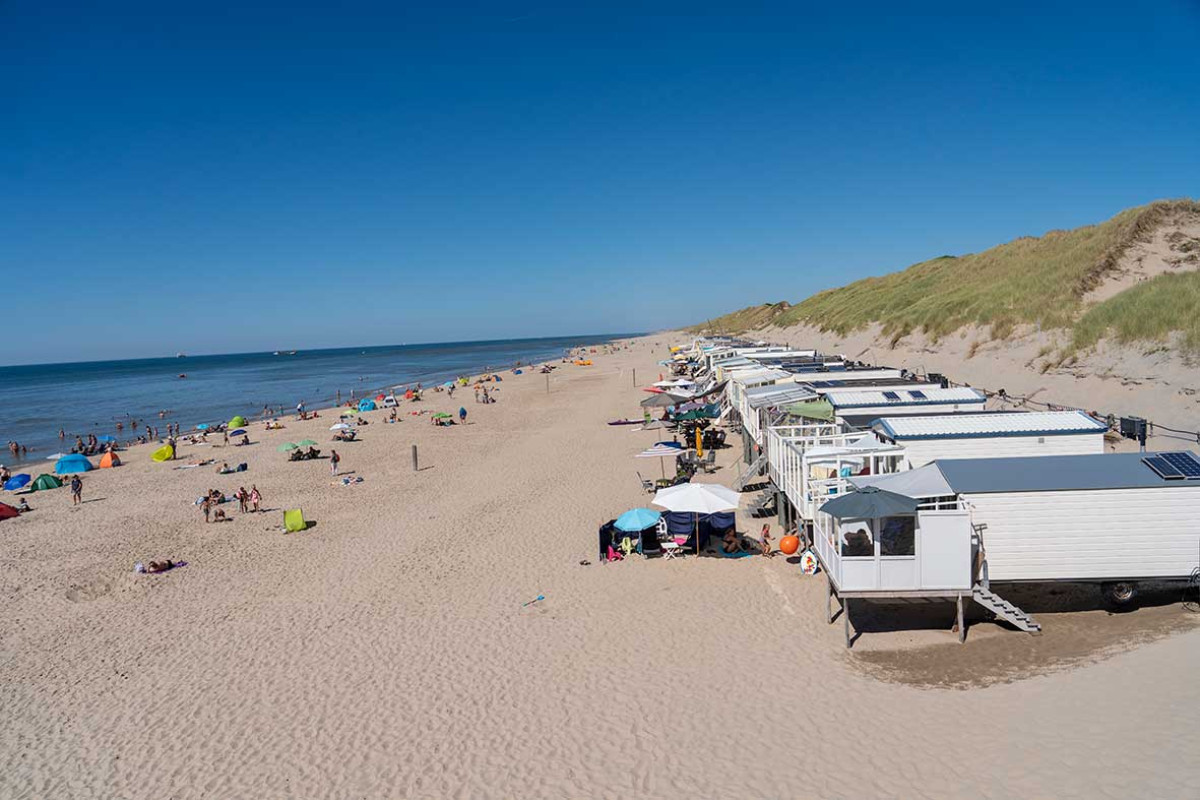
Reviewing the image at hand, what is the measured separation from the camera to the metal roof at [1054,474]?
9.50m

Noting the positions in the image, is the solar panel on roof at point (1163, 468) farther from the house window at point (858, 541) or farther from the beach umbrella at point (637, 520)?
the beach umbrella at point (637, 520)

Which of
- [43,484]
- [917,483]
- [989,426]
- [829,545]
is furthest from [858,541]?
[43,484]

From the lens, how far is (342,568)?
576 inches

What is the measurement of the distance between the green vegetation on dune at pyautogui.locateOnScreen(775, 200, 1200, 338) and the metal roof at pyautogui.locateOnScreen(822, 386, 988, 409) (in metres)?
10.1

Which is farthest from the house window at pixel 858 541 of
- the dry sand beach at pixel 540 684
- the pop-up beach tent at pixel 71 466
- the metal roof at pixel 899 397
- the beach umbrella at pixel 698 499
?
the pop-up beach tent at pixel 71 466

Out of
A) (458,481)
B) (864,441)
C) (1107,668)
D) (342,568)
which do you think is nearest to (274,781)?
(342,568)

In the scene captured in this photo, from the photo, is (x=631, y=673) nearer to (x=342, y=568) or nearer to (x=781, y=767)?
(x=781, y=767)

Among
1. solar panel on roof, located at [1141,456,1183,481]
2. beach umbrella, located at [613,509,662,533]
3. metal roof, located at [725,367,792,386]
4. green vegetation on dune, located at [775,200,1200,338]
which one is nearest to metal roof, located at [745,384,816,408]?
metal roof, located at [725,367,792,386]

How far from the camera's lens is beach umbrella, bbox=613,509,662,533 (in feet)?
44.8

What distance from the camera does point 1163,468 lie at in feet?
31.7

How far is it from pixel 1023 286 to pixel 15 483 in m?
43.3

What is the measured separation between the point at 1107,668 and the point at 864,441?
5.70 m

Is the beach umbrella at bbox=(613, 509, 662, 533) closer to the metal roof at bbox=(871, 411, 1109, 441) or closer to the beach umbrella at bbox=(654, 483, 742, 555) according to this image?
the beach umbrella at bbox=(654, 483, 742, 555)

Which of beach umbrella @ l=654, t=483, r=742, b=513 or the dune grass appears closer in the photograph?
beach umbrella @ l=654, t=483, r=742, b=513
